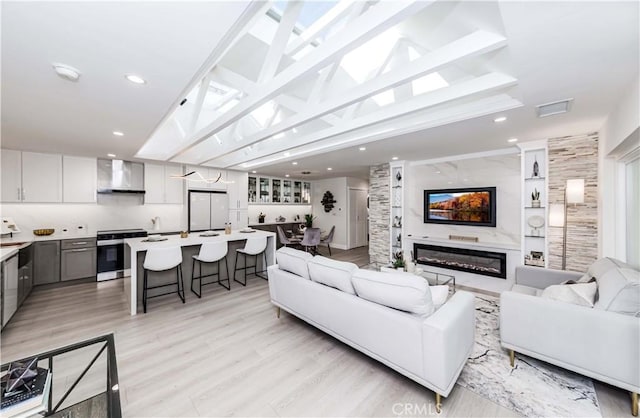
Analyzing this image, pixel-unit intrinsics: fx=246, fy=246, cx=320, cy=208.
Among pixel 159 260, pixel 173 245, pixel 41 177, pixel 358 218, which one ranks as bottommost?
pixel 159 260

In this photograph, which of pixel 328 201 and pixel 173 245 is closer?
pixel 173 245

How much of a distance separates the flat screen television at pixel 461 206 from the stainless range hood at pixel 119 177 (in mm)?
6354

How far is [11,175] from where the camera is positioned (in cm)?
421

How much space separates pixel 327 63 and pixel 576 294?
9.04ft

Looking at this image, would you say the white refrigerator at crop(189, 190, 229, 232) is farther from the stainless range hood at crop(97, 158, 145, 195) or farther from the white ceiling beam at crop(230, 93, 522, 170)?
the white ceiling beam at crop(230, 93, 522, 170)

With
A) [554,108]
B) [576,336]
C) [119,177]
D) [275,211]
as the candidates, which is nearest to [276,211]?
[275,211]

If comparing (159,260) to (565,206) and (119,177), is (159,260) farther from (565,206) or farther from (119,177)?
(565,206)

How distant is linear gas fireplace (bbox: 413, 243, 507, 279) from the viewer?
174 inches

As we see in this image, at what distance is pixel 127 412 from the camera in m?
1.72

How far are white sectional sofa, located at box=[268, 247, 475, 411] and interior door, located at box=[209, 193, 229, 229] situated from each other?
4467 millimetres

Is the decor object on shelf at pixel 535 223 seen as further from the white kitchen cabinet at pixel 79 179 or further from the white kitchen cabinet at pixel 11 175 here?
the white kitchen cabinet at pixel 11 175

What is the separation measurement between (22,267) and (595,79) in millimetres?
6793

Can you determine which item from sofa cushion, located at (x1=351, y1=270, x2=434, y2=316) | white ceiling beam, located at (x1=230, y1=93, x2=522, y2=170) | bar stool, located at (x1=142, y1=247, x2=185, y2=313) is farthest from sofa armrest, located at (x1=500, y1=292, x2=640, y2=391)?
bar stool, located at (x1=142, y1=247, x2=185, y2=313)

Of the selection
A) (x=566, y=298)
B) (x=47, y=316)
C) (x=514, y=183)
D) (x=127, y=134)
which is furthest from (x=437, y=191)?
(x=47, y=316)
